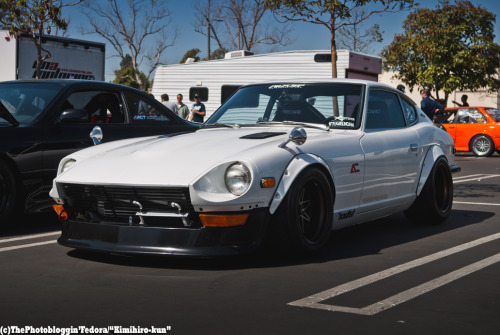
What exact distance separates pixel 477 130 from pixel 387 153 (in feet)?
57.6

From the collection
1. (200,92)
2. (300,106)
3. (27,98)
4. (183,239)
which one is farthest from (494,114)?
(183,239)

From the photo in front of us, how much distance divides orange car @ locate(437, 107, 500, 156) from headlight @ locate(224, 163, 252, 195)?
19083mm

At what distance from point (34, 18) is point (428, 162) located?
11492mm

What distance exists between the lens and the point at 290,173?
17.4 ft

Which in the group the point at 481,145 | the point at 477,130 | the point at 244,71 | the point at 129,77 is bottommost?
the point at 481,145

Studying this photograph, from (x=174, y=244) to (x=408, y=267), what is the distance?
168 cm

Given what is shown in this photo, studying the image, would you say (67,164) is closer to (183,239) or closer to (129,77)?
(183,239)

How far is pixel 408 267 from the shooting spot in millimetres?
5375

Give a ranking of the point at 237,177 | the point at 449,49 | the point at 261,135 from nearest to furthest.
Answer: the point at 237,177, the point at 261,135, the point at 449,49

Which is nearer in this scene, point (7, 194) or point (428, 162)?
point (7, 194)

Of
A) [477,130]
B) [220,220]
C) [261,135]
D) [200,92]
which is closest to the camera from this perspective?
[220,220]

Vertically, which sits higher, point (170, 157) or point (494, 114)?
point (494, 114)

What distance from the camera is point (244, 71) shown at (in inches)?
832

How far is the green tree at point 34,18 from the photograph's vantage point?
41.8ft
